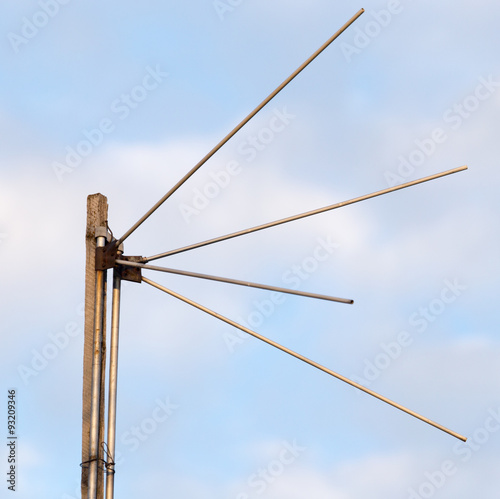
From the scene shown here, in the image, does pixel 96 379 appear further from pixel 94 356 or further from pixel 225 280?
pixel 225 280

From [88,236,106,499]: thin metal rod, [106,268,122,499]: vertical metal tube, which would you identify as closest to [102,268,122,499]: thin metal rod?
[106,268,122,499]: vertical metal tube

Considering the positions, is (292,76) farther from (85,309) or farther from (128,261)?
(85,309)

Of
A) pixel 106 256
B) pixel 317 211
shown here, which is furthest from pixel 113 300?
pixel 317 211

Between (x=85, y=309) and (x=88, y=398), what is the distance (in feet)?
3.05

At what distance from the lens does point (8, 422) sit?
14.5 meters

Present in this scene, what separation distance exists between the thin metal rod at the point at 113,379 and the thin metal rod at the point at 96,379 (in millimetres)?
111

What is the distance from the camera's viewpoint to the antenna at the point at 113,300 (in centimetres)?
958

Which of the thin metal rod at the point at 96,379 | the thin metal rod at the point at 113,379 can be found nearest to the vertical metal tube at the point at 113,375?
the thin metal rod at the point at 113,379

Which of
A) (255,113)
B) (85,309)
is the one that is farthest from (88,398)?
(255,113)

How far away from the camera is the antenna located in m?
9.58

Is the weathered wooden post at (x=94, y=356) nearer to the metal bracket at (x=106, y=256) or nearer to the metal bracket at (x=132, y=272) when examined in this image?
the metal bracket at (x=106, y=256)

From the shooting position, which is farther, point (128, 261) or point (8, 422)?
point (8, 422)

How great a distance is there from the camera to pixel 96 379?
387 inches

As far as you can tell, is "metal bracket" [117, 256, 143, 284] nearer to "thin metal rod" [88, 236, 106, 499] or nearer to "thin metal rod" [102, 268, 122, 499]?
"thin metal rod" [102, 268, 122, 499]
